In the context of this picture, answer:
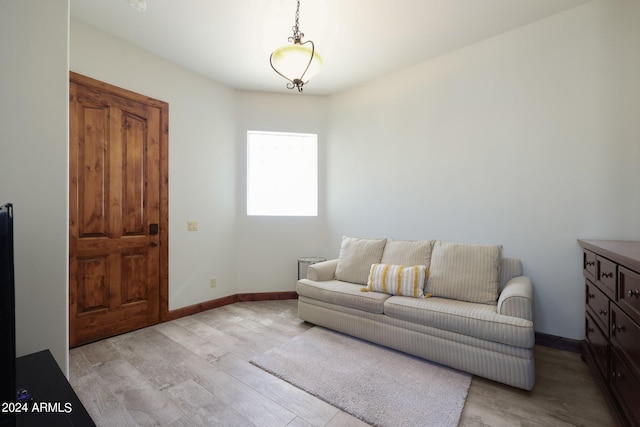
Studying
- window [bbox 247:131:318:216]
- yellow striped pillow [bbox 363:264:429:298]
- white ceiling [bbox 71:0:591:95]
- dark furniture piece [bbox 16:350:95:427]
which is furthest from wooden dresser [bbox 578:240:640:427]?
window [bbox 247:131:318:216]

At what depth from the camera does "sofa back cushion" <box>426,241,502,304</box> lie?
231 centimetres

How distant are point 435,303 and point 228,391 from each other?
170cm

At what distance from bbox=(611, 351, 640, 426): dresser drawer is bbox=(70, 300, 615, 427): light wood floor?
0.25 m

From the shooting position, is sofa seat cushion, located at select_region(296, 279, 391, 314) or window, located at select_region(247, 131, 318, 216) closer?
sofa seat cushion, located at select_region(296, 279, 391, 314)

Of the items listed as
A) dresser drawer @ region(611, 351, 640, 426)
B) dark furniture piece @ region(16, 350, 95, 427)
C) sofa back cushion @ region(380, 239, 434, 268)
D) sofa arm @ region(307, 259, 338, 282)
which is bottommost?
dresser drawer @ region(611, 351, 640, 426)

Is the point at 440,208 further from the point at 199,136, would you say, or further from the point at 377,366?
the point at 199,136

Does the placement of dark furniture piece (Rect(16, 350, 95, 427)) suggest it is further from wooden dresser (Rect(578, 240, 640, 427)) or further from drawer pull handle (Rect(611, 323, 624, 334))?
drawer pull handle (Rect(611, 323, 624, 334))

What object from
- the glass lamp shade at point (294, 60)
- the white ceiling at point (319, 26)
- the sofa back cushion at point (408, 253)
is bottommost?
the sofa back cushion at point (408, 253)

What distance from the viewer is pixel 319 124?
3883 millimetres

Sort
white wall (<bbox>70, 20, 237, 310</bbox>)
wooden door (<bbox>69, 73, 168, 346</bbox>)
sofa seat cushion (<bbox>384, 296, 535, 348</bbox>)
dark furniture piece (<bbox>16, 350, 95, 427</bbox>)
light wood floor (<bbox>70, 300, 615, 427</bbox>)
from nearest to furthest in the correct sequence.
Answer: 1. dark furniture piece (<bbox>16, 350, 95, 427</bbox>)
2. light wood floor (<bbox>70, 300, 615, 427</bbox>)
3. sofa seat cushion (<bbox>384, 296, 535, 348</bbox>)
4. wooden door (<bbox>69, 73, 168, 346</bbox>)
5. white wall (<bbox>70, 20, 237, 310</bbox>)

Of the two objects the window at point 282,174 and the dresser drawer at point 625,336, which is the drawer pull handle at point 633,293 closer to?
the dresser drawer at point 625,336

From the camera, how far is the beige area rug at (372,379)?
160 centimetres

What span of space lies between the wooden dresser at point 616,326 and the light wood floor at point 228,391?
228mm

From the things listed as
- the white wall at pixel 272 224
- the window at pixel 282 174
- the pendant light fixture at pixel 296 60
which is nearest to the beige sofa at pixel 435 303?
the white wall at pixel 272 224
